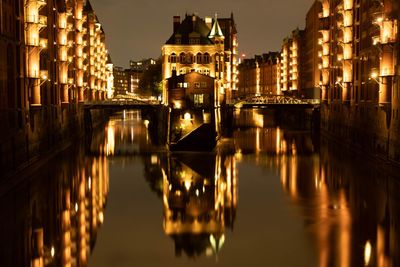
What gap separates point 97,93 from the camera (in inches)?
4459

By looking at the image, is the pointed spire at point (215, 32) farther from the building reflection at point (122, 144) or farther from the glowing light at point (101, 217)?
the glowing light at point (101, 217)

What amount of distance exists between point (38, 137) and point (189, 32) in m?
54.7

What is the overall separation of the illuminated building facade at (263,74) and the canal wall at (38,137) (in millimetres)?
105109

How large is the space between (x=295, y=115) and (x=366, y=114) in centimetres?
6137

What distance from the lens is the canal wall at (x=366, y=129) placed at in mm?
42406

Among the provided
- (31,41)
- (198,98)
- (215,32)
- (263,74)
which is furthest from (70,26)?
(263,74)

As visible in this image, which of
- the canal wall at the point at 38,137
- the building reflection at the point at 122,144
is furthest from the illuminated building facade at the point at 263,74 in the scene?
the canal wall at the point at 38,137

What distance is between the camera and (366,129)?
53438 mm

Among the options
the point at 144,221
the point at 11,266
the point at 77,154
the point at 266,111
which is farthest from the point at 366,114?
the point at 266,111

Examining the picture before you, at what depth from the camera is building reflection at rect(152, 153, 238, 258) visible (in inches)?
1033

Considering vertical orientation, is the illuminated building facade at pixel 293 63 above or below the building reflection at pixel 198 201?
above

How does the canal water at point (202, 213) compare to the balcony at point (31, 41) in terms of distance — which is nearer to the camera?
the canal water at point (202, 213)

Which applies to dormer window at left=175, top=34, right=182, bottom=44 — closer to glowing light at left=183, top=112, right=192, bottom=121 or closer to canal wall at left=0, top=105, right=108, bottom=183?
canal wall at left=0, top=105, right=108, bottom=183

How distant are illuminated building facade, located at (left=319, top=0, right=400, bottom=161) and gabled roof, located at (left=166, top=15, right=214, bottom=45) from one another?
22.6 m
